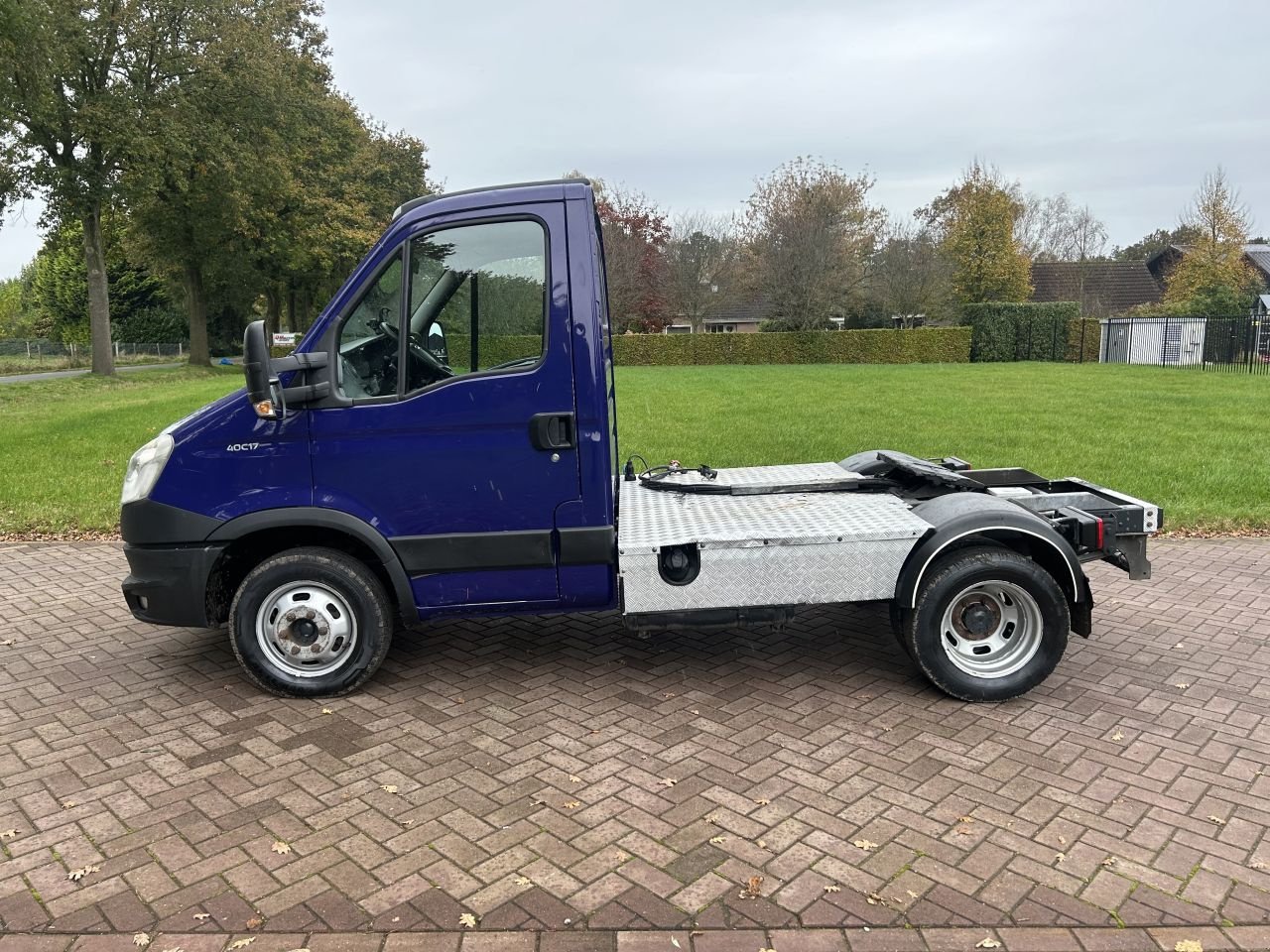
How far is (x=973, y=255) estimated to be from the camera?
47.5 m

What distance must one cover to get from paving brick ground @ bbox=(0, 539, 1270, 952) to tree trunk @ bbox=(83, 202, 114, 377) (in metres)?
28.7

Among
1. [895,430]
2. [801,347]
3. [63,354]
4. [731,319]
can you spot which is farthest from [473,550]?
[63,354]

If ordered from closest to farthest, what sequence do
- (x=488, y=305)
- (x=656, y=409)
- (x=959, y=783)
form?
(x=959, y=783) < (x=488, y=305) < (x=656, y=409)

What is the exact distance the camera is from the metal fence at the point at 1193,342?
2833cm

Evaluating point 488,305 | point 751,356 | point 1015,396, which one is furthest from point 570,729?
point 751,356

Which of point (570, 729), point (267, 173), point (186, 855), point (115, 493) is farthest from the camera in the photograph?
point (267, 173)

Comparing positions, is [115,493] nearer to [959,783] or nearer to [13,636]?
[13,636]

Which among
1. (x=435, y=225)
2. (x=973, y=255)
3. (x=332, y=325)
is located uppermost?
(x=973, y=255)

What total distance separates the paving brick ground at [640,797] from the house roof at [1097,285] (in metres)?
57.2

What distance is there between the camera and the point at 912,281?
43.7 metres

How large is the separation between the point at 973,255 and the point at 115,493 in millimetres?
45420

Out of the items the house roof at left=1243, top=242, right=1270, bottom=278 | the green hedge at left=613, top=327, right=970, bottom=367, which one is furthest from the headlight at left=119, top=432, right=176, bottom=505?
the house roof at left=1243, top=242, right=1270, bottom=278

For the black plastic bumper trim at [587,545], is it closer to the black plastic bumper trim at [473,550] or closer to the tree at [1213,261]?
the black plastic bumper trim at [473,550]

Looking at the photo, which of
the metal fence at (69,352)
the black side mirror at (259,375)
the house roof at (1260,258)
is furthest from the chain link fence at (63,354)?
the house roof at (1260,258)
